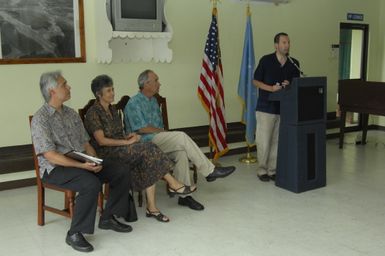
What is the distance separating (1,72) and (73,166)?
191 cm

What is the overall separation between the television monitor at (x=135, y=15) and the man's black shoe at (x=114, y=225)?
2.23 metres

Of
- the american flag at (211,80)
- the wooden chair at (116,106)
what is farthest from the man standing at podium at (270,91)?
the wooden chair at (116,106)

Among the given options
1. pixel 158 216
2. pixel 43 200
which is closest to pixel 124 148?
pixel 158 216

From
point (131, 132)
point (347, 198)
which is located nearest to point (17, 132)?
point (131, 132)

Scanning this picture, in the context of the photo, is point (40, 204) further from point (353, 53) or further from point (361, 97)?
point (353, 53)

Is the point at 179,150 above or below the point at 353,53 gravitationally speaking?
below

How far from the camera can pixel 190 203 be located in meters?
3.76

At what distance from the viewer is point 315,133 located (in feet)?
13.7

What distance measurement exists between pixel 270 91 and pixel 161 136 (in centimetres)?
127

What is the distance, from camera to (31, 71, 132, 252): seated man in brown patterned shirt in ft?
9.71

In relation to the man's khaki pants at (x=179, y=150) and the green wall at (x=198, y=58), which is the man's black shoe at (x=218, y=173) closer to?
the man's khaki pants at (x=179, y=150)

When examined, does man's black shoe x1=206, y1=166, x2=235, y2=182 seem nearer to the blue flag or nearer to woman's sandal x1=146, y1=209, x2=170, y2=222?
woman's sandal x1=146, y1=209, x2=170, y2=222

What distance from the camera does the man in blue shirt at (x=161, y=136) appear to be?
376cm

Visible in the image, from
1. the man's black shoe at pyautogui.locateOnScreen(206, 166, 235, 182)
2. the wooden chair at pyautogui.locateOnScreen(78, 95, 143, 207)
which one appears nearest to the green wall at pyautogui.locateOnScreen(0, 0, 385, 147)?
the wooden chair at pyautogui.locateOnScreen(78, 95, 143, 207)
